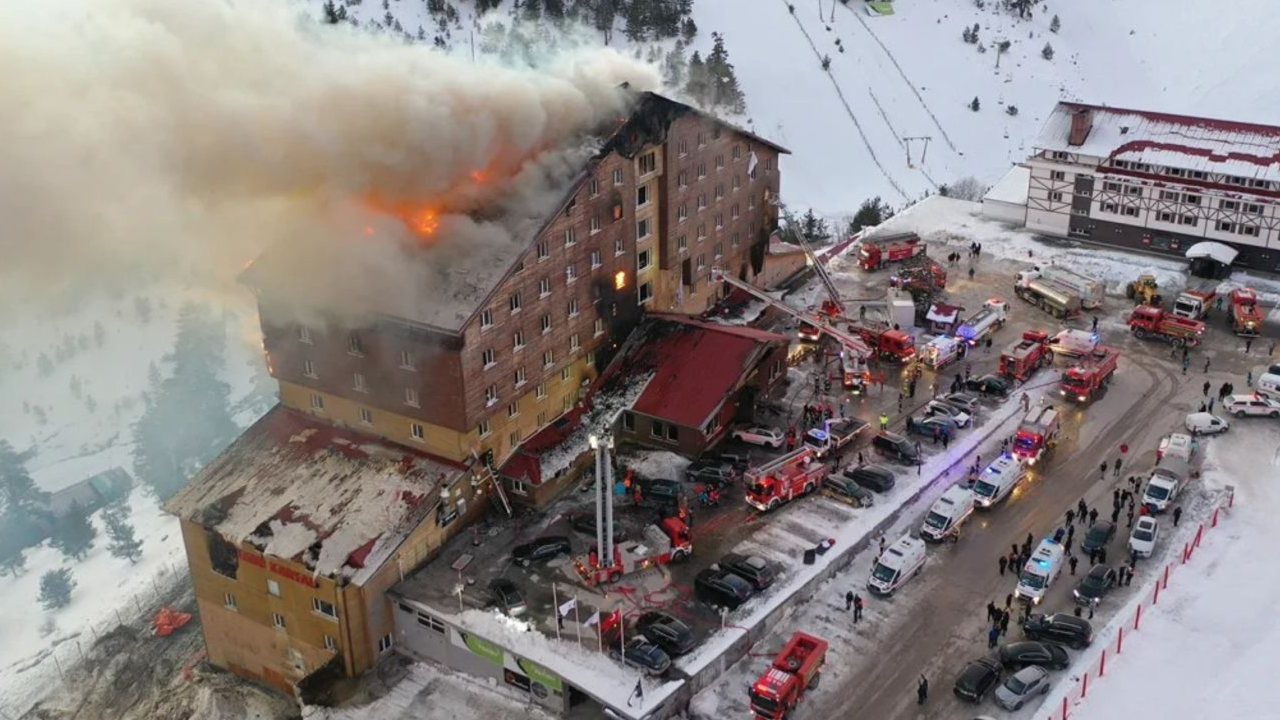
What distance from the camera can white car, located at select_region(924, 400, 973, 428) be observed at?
55.8 metres

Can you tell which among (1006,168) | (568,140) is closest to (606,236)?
(568,140)

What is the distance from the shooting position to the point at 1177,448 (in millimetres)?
52906

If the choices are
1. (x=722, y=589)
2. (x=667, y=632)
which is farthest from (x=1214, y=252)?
(x=667, y=632)

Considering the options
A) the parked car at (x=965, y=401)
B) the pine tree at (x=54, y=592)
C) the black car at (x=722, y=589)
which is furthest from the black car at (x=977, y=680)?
the pine tree at (x=54, y=592)

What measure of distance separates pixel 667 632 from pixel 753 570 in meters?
4.90

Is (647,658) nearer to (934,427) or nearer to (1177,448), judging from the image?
(934,427)

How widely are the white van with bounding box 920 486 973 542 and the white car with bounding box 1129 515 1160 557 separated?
21.3 feet

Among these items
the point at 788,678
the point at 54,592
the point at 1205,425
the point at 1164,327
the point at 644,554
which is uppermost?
the point at 1164,327

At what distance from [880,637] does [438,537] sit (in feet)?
58.1

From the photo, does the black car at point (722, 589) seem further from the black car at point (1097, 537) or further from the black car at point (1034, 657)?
the black car at point (1097, 537)

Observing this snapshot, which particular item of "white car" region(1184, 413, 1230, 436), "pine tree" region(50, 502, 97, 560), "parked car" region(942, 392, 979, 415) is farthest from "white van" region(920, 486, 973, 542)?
"pine tree" region(50, 502, 97, 560)

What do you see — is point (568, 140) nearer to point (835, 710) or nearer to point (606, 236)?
point (606, 236)

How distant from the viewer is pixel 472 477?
4819 centimetres

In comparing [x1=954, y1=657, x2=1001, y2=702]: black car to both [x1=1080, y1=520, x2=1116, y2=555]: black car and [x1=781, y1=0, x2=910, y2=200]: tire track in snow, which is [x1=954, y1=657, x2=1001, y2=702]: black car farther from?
[x1=781, y1=0, x2=910, y2=200]: tire track in snow
